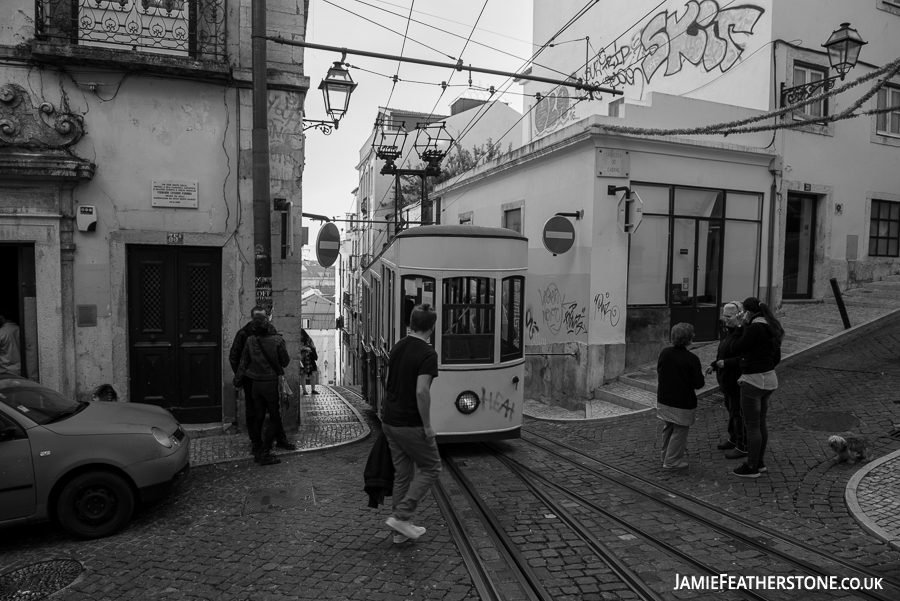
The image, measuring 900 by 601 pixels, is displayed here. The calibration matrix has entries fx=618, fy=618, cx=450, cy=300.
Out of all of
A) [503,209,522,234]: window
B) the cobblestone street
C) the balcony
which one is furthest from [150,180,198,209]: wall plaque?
[503,209,522,234]: window

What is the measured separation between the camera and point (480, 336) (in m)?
7.94

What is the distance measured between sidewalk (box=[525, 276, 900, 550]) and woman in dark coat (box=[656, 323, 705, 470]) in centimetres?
161

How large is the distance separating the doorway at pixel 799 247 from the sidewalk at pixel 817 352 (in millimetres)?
491

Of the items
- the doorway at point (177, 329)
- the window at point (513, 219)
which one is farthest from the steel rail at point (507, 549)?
the window at point (513, 219)

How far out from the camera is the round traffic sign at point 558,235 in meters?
11.5

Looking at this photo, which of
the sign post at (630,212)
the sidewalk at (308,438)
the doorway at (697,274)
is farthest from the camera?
the doorway at (697,274)

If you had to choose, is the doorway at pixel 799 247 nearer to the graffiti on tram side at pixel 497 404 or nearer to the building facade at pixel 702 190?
the building facade at pixel 702 190

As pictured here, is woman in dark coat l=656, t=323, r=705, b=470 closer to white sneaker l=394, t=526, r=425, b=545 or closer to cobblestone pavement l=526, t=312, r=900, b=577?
cobblestone pavement l=526, t=312, r=900, b=577

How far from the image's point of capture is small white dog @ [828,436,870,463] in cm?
659

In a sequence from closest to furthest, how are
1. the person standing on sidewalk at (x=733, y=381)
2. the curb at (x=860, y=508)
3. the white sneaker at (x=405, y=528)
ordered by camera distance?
the curb at (x=860, y=508), the white sneaker at (x=405, y=528), the person standing on sidewalk at (x=733, y=381)

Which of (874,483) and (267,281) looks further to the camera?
(267,281)

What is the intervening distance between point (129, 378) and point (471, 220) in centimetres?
1160

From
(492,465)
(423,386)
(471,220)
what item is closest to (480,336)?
(492,465)

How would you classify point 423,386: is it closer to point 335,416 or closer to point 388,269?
point 388,269
